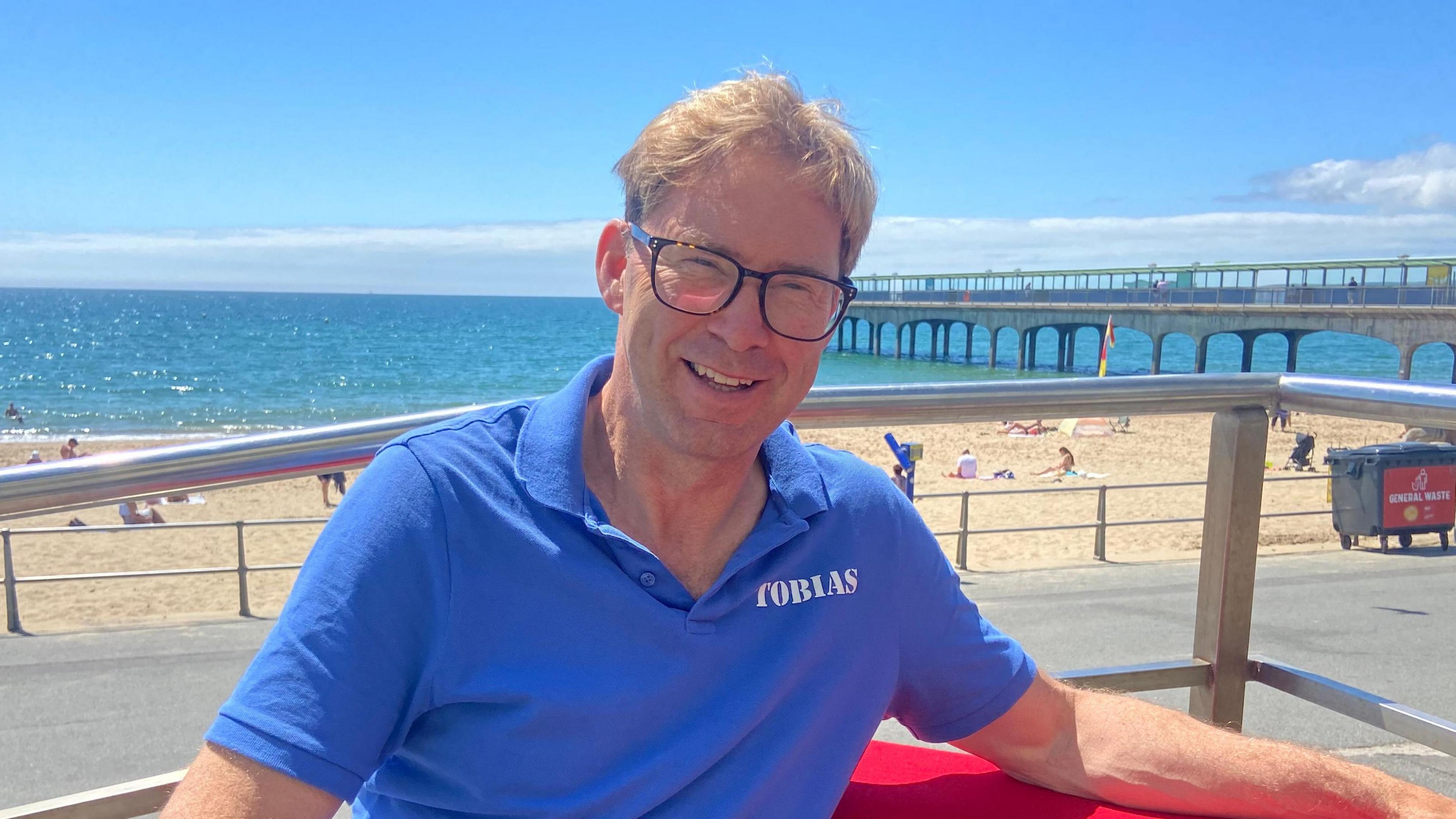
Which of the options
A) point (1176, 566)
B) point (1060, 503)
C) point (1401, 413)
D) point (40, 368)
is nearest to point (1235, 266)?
point (1060, 503)

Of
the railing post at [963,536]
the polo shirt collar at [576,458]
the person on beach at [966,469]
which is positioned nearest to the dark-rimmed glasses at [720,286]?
the polo shirt collar at [576,458]

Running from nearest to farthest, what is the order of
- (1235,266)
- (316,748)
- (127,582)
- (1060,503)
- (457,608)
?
(316,748), (457,608), (127,582), (1060,503), (1235,266)

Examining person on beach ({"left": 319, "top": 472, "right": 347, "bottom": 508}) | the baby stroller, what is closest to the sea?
person on beach ({"left": 319, "top": 472, "right": 347, "bottom": 508})

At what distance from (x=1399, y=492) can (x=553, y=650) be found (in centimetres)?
287

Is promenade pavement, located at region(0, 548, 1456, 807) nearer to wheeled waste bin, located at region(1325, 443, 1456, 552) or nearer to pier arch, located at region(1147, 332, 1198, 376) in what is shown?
wheeled waste bin, located at region(1325, 443, 1456, 552)

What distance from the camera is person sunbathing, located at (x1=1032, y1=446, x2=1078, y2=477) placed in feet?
63.5

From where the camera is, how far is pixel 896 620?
1.48 meters

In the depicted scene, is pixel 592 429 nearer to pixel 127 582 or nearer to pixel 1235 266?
pixel 127 582

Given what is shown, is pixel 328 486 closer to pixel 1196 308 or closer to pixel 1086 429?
pixel 1086 429

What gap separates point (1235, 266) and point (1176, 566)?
175 feet

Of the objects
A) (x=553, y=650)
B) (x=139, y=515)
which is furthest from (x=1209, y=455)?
(x=139, y=515)

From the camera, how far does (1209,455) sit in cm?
201

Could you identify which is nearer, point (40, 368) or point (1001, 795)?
point (1001, 795)

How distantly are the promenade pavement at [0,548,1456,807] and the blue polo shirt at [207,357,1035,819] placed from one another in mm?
2452
